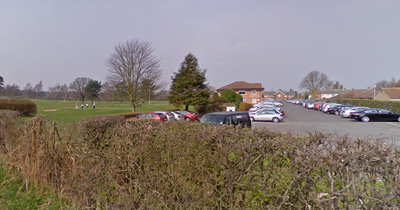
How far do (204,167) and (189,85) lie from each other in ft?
93.9

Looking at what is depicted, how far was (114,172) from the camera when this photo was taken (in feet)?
12.1

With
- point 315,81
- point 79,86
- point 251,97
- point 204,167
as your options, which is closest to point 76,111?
point 204,167

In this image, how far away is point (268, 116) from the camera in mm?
22219

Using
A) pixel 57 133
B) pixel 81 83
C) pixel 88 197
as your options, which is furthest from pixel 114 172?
pixel 81 83

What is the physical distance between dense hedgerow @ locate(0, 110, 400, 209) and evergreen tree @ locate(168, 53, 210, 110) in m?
26.1

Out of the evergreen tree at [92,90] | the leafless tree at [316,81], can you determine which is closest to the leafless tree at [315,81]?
the leafless tree at [316,81]

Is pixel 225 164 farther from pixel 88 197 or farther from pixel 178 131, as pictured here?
pixel 88 197

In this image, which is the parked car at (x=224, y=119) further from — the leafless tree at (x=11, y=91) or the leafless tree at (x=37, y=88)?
the leafless tree at (x=37, y=88)

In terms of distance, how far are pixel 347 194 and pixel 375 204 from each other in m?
0.22

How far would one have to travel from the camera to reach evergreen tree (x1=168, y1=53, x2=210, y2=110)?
30.9 m

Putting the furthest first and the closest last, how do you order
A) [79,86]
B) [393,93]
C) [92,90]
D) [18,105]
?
[79,86]
[92,90]
[393,93]
[18,105]

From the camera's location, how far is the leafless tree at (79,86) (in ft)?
214

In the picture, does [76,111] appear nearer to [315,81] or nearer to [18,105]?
[18,105]

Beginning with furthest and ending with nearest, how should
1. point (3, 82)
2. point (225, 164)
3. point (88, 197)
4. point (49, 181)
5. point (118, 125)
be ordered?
point (3, 82) → point (49, 181) → point (118, 125) → point (88, 197) → point (225, 164)
